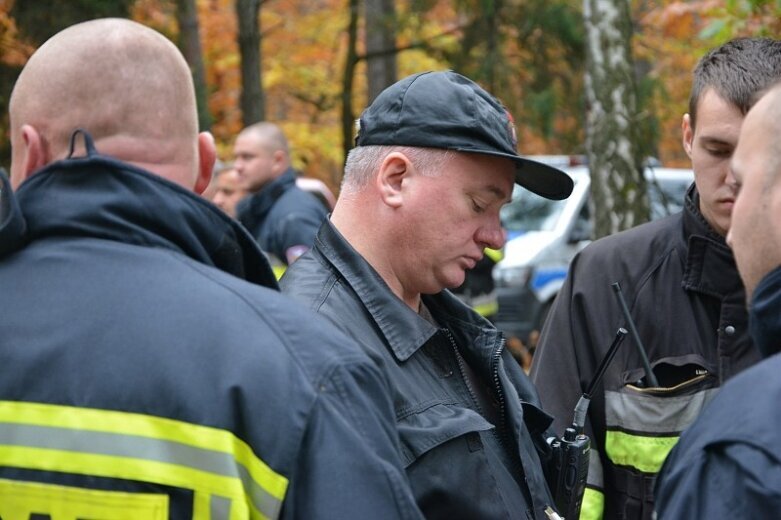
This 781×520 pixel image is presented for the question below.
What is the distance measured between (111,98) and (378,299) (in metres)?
0.95

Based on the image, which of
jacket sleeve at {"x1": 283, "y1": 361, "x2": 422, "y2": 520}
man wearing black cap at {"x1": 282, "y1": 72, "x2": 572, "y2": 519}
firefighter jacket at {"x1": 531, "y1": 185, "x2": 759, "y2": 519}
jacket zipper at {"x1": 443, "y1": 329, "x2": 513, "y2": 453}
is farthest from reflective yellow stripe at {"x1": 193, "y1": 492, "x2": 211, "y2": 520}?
firefighter jacket at {"x1": 531, "y1": 185, "x2": 759, "y2": 519}

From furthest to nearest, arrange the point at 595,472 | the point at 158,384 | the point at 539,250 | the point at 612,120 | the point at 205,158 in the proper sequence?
1. the point at 539,250
2. the point at 612,120
3. the point at 595,472
4. the point at 205,158
5. the point at 158,384

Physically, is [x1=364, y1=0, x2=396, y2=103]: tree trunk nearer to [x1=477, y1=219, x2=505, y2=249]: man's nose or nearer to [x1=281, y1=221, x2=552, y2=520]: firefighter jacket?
[x1=477, y1=219, x2=505, y2=249]: man's nose

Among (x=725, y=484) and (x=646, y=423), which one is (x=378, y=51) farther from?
(x=725, y=484)

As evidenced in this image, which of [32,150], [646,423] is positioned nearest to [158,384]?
[32,150]

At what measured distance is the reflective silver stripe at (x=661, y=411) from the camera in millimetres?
3156

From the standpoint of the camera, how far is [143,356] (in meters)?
1.82

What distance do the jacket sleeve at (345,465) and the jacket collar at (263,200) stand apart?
255 inches

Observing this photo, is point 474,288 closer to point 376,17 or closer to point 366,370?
point 366,370

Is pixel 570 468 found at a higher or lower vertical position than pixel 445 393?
lower

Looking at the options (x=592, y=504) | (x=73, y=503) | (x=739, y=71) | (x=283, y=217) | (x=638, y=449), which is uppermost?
(x=739, y=71)

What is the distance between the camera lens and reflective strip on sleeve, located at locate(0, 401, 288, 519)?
1.80 metres

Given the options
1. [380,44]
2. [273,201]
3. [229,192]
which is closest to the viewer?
[273,201]

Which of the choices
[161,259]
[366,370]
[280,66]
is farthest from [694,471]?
[280,66]
